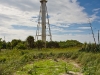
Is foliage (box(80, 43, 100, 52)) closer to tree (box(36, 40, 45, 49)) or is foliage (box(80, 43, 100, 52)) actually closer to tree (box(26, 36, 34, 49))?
tree (box(36, 40, 45, 49))

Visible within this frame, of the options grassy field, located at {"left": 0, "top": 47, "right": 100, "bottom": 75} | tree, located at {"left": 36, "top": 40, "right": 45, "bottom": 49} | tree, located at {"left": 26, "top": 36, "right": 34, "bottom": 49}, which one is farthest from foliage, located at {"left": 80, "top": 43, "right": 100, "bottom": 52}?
tree, located at {"left": 26, "top": 36, "right": 34, "bottom": 49}

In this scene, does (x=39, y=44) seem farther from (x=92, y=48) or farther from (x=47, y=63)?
(x=47, y=63)

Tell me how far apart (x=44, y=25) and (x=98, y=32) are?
1463cm

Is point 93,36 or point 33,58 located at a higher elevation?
point 93,36

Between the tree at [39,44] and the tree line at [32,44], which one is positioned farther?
the tree at [39,44]

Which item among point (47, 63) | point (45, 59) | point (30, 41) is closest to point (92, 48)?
point (45, 59)

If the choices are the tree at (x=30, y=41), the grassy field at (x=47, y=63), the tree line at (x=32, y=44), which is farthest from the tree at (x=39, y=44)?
the grassy field at (x=47, y=63)

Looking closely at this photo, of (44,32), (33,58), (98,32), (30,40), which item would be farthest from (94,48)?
(44,32)

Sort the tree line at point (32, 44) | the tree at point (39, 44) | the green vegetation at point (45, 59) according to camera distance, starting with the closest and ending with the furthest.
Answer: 1. the green vegetation at point (45, 59)
2. the tree line at point (32, 44)
3. the tree at point (39, 44)

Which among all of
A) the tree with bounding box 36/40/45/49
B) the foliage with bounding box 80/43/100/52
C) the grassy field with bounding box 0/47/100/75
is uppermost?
the tree with bounding box 36/40/45/49

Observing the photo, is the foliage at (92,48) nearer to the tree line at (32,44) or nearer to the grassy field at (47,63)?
the grassy field at (47,63)

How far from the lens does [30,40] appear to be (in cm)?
2939

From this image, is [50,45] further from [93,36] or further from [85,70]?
[85,70]

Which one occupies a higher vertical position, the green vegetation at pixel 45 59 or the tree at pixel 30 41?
the tree at pixel 30 41
